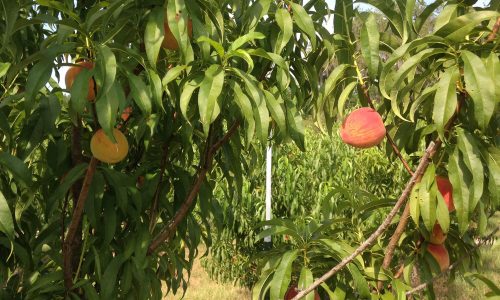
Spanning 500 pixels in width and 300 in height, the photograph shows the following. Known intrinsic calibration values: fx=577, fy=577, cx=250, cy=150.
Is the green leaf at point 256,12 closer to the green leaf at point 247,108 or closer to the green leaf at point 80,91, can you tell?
the green leaf at point 247,108

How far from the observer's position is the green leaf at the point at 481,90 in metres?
0.84

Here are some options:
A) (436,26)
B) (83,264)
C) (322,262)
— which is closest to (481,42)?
(436,26)

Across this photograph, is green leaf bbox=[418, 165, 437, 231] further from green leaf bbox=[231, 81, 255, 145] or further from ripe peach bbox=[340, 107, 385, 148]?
green leaf bbox=[231, 81, 255, 145]

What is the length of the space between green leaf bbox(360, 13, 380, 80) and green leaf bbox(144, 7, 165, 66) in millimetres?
325

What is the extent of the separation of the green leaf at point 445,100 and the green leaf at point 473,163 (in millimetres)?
71

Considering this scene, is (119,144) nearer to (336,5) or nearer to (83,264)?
(83,264)

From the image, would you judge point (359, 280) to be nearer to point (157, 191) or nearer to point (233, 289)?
point (157, 191)

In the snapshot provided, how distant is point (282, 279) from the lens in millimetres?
991

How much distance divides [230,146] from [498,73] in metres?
0.52

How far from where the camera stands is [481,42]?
1.00 metres

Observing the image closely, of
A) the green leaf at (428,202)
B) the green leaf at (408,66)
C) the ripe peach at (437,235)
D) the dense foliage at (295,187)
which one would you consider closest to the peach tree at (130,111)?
the green leaf at (408,66)

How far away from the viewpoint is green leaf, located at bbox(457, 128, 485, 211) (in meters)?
0.90

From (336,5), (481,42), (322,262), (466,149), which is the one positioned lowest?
(322,262)

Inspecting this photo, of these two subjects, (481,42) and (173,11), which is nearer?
(173,11)
